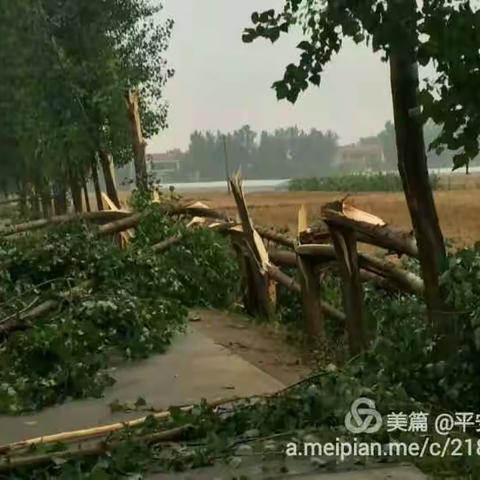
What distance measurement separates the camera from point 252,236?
11.7 m

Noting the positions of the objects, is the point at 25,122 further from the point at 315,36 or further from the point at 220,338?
the point at 315,36

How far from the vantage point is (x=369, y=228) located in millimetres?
7398

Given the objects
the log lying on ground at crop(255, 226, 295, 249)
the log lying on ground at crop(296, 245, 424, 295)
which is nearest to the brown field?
the log lying on ground at crop(255, 226, 295, 249)

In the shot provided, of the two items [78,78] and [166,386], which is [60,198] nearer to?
[78,78]

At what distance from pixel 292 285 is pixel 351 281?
303 cm

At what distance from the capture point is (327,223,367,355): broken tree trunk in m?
7.65

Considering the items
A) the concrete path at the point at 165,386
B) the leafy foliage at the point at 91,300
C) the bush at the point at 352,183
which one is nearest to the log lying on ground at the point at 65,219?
the leafy foliage at the point at 91,300

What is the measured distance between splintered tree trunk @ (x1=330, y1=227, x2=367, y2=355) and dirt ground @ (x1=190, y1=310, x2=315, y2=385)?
604 millimetres

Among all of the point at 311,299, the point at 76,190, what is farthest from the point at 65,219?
the point at 76,190

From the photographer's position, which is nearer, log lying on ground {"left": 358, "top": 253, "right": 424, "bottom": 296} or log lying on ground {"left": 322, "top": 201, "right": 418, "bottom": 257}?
log lying on ground {"left": 322, "top": 201, "right": 418, "bottom": 257}

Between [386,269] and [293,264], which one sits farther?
[293,264]

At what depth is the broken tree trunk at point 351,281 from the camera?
7.65 m

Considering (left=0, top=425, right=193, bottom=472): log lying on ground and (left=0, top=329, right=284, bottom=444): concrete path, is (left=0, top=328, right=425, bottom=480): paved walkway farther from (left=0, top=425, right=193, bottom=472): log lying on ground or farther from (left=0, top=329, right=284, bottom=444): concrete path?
(left=0, top=425, right=193, bottom=472): log lying on ground

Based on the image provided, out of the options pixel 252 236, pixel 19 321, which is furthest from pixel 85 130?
pixel 19 321
